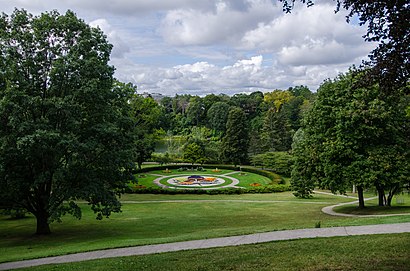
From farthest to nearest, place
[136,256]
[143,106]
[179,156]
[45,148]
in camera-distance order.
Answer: [179,156] → [143,106] → [45,148] → [136,256]

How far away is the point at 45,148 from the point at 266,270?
36.2ft

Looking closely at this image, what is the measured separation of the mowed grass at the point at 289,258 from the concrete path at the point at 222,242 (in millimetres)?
899

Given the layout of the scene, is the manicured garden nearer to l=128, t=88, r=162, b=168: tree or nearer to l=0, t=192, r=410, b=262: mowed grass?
l=128, t=88, r=162, b=168: tree

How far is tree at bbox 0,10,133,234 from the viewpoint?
15.5m

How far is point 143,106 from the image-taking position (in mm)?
46000

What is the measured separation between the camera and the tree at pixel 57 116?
15523 millimetres

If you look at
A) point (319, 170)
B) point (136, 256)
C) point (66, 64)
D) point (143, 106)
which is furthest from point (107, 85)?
Answer: point (143, 106)

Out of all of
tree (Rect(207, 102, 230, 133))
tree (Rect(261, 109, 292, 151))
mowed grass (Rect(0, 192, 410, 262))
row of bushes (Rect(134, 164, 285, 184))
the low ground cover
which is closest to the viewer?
mowed grass (Rect(0, 192, 410, 262))

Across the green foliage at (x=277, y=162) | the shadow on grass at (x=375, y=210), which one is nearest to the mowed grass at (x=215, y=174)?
the green foliage at (x=277, y=162)

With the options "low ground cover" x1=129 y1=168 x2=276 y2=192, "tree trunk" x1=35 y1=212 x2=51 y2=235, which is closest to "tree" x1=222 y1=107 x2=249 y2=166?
"low ground cover" x1=129 y1=168 x2=276 y2=192

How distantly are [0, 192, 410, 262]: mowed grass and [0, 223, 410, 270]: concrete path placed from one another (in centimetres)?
80

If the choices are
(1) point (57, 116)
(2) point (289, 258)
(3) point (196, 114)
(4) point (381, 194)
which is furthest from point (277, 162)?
(3) point (196, 114)

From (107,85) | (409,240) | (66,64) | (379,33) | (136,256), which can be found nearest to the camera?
(379,33)

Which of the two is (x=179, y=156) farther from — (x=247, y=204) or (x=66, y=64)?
(x=66, y=64)
